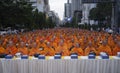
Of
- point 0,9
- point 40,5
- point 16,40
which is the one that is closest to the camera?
point 16,40

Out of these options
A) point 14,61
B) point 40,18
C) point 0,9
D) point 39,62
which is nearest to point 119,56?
point 39,62

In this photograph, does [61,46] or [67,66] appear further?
[61,46]

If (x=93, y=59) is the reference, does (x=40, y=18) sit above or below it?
below

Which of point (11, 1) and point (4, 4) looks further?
point (11, 1)

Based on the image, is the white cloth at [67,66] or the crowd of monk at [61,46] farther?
the crowd of monk at [61,46]

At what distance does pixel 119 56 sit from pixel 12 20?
2960cm

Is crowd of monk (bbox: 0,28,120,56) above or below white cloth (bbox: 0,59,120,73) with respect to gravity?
below

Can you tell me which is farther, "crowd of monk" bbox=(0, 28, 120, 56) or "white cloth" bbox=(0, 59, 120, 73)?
"crowd of monk" bbox=(0, 28, 120, 56)

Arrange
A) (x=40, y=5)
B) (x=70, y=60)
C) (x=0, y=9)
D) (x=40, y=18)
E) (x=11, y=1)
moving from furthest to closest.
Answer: (x=40, y=5) → (x=40, y=18) → (x=11, y=1) → (x=0, y=9) → (x=70, y=60)

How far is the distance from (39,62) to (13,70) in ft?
3.11

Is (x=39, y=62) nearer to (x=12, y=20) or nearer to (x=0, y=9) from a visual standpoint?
(x=0, y=9)

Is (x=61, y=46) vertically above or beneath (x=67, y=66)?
beneath

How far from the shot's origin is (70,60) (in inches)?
418

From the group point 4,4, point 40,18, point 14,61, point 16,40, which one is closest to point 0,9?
point 4,4
